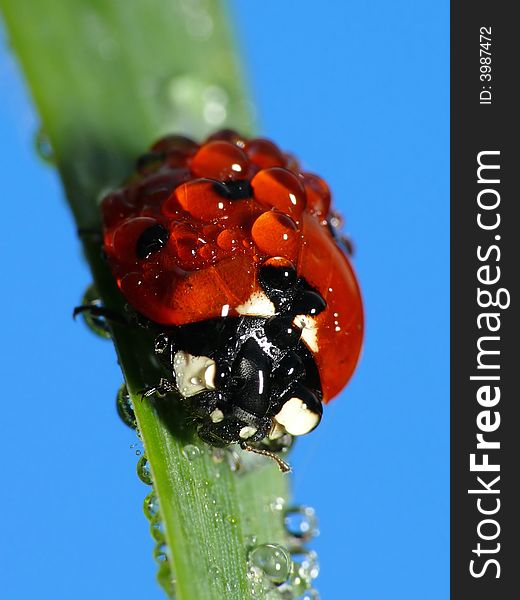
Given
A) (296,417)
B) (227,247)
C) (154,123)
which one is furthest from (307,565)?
(154,123)

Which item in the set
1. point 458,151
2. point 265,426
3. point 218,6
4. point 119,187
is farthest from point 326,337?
point 458,151

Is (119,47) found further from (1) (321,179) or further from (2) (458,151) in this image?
(2) (458,151)

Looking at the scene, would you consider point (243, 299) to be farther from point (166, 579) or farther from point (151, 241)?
point (166, 579)

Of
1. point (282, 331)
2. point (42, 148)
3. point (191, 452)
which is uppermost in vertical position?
point (42, 148)

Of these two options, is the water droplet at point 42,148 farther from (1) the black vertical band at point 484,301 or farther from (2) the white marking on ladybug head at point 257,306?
(1) the black vertical band at point 484,301

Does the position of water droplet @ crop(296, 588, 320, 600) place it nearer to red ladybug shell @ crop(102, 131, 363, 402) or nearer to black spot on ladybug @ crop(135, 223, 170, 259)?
red ladybug shell @ crop(102, 131, 363, 402)

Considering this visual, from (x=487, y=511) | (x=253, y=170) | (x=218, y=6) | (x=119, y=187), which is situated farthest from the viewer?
(x=487, y=511)

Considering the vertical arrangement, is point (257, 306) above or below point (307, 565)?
above

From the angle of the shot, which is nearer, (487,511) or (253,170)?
(253,170)
